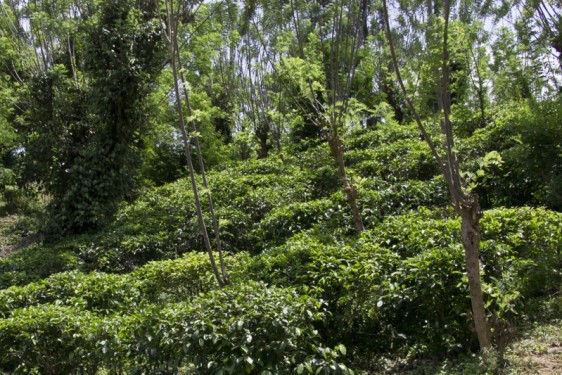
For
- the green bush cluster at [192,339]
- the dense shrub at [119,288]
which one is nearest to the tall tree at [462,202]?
the green bush cluster at [192,339]

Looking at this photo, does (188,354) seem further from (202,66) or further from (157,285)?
(202,66)

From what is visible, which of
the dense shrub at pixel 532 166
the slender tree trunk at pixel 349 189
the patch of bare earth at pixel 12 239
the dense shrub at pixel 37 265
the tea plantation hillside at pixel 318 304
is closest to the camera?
the tea plantation hillside at pixel 318 304

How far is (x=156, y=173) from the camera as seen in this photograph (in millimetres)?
14883

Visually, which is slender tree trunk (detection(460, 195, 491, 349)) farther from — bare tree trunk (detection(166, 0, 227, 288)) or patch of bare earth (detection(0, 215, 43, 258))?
patch of bare earth (detection(0, 215, 43, 258))

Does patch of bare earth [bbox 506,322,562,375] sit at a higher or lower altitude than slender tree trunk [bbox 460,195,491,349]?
lower

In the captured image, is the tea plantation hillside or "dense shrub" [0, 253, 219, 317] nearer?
the tea plantation hillside

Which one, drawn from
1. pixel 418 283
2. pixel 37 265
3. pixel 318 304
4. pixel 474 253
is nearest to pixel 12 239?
pixel 37 265

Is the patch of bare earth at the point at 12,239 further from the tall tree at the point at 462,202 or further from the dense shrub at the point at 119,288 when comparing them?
the tall tree at the point at 462,202

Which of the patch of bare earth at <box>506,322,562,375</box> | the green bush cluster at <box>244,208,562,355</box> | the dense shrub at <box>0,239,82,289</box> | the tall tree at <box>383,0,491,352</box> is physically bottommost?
the patch of bare earth at <box>506,322,562,375</box>

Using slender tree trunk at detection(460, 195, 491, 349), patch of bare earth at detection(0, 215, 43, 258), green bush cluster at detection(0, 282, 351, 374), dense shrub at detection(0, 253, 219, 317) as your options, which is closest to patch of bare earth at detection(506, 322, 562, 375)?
slender tree trunk at detection(460, 195, 491, 349)

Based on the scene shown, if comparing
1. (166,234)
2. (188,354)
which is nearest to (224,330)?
(188,354)

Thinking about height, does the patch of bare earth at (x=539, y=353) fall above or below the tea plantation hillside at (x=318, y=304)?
below

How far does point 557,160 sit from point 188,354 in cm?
517

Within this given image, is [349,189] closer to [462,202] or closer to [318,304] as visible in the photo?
[318,304]
